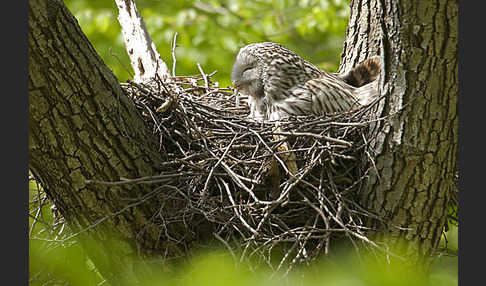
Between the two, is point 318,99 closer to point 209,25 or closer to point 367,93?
point 367,93

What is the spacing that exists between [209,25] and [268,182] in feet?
16.3

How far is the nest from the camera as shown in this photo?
105 inches

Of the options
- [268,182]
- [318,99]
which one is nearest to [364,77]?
[318,99]

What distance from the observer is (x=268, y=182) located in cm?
Result: 281

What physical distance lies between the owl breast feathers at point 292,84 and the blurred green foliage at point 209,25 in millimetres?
3025

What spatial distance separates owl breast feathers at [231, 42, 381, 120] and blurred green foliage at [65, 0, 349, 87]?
303 centimetres

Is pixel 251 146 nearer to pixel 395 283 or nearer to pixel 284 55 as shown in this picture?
pixel 284 55

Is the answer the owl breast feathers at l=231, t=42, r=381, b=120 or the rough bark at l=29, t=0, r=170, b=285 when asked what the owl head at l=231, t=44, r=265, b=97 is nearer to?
the owl breast feathers at l=231, t=42, r=381, b=120

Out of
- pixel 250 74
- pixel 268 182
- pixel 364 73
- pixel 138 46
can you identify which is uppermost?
pixel 138 46

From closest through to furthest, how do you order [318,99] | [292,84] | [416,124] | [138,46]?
[416,124]
[318,99]
[292,84]
[138,46]

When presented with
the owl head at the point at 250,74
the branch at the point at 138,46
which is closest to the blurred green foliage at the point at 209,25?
the branch at the point at 138,46

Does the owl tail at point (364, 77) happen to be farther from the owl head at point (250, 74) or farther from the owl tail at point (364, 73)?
the owl head at point (250, 74)

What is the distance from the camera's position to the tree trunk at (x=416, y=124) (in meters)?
2.25

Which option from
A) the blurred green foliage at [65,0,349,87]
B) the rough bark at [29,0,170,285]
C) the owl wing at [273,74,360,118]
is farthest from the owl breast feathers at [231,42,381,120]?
the blurred green foliage at [65,0,349,87]
